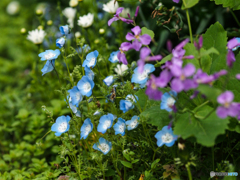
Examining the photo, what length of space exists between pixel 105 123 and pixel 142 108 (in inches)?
9.6

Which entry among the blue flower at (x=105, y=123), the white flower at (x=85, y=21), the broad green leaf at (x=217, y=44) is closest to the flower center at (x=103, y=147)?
the blue flower at (x=105, y=123)

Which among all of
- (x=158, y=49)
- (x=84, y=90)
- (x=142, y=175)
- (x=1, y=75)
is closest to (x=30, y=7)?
(x=1, y=75)

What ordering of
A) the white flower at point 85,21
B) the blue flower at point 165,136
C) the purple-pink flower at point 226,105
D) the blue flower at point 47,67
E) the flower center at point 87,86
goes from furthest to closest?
the white flower at point 85,21
the blue flower at point 47,67
the flower center at point 87,86
the blue flower at point 165,136
the purple-pink flower at point 226,105

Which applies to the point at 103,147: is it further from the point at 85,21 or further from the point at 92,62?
the point at 85,21

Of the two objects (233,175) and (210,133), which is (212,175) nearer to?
(233,175)

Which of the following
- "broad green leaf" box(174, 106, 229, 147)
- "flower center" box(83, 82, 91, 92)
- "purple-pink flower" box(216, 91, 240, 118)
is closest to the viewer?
"purple-pink flower" box(216, 91, 240, 118)

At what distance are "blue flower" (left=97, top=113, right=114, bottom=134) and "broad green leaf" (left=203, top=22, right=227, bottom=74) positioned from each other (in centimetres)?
61

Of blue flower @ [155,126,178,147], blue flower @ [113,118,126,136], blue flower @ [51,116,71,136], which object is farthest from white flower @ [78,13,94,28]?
blue flower @ [155,126,178,147]

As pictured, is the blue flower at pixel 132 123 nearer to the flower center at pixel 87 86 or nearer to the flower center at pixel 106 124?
the flower center at pixel 106 124

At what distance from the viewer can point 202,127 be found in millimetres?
1126

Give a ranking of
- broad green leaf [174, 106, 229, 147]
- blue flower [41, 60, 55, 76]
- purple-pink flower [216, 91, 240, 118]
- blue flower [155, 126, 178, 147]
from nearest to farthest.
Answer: purple-pink flower [216, 91, 240, 118], broad green leaf [174, 106, 229, 147], blue flower [155, 126, 178, 147], blue flower [41, 60, 55, 76]

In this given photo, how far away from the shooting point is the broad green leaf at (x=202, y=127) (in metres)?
1.06

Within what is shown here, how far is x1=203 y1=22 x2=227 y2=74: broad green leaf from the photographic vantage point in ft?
4.42

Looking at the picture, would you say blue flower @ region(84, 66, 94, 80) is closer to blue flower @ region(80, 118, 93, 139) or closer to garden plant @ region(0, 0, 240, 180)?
garden plant @ region(0, 0, 240, 180)
